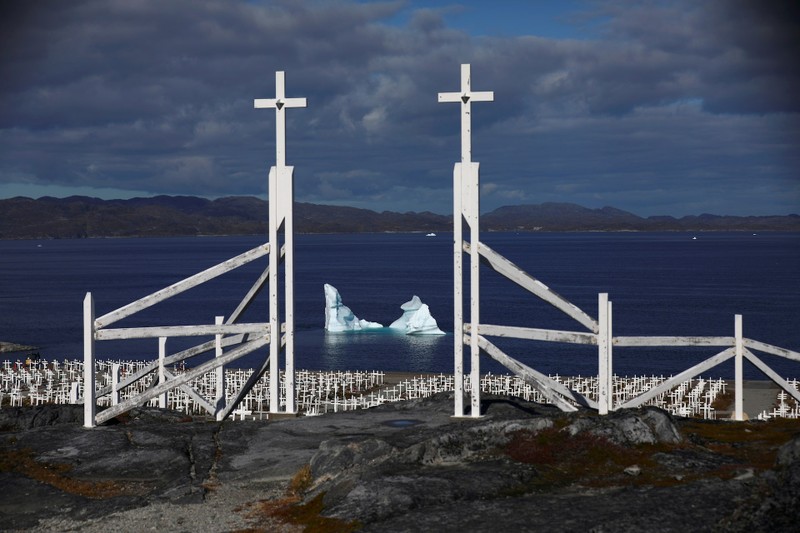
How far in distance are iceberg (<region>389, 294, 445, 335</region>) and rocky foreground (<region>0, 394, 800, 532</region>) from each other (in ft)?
215

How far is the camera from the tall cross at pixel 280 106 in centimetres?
1780

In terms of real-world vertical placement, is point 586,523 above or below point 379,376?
above

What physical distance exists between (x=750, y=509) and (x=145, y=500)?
24.1 feet

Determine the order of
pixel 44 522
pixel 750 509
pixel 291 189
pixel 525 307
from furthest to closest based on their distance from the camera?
pixel 525 307, pixel 291 189, pixel 44 522, pixel 750 509

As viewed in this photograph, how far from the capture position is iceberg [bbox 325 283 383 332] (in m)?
84.0

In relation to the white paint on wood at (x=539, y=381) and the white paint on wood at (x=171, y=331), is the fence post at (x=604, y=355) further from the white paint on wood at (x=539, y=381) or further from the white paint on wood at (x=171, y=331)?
the white paint on wood at (x=171, y=331)

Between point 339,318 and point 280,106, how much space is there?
68573 millimetres

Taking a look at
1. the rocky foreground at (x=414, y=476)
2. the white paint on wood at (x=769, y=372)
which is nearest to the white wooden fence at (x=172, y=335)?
the rocky foreground at (x=414, y=476)

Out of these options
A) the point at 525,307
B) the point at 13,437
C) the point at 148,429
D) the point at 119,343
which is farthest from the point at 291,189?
the point at 525,307

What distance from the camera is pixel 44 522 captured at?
11961 mm

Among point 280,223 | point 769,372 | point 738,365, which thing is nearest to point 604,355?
point 738,365

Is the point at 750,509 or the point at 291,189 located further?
the point at 291,189

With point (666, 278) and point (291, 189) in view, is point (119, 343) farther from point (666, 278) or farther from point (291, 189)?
point (666, 278)

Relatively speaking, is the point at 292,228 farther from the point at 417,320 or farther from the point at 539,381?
the point at 417,320
